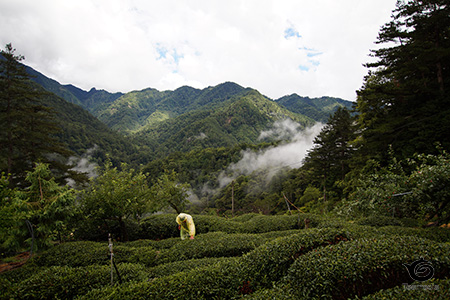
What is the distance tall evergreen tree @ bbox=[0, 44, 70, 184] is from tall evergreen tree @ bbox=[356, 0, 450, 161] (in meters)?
28.2

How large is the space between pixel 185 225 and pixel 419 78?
19.9 meters

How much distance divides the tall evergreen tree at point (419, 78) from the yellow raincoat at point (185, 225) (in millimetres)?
14721

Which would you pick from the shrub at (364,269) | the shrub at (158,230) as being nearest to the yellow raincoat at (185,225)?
the shrub at (158,230)

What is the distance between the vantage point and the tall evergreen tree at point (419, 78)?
13529mm

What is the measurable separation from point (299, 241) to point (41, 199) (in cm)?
1186

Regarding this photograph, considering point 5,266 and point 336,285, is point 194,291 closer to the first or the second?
point 336,285

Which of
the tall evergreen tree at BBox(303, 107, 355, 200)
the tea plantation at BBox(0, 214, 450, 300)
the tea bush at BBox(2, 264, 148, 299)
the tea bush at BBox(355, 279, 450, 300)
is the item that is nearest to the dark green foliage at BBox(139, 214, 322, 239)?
the tea plantation at BBox(0, 214, 450, 300)

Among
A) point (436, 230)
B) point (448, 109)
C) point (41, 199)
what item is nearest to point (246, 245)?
point (436, 230)

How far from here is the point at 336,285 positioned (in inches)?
183

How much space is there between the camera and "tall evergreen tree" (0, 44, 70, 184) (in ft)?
60.2

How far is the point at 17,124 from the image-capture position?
19.2 meters

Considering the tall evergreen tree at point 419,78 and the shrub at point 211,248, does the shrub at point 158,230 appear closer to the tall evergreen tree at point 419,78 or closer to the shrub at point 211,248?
the shrub at point 211,248

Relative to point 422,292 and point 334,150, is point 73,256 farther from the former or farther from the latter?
point 334,150

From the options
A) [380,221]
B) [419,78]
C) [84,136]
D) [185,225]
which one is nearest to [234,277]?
[185,225]
